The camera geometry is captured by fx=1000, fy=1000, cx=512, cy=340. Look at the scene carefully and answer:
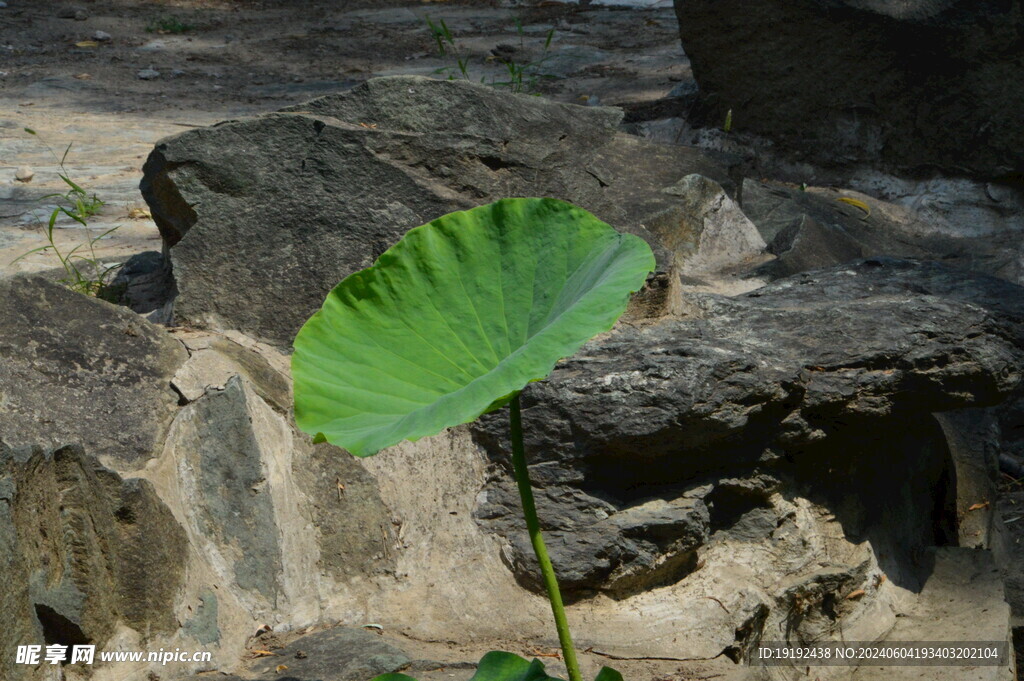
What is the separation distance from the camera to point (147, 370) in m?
2.43

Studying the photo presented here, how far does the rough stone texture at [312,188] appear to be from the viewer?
290 centimetres

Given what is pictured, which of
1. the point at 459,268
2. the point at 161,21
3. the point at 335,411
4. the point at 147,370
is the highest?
the point at 459,268

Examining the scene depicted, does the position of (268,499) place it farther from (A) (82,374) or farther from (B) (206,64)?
(B) (206,64)

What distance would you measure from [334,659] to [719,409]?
3.68 feet

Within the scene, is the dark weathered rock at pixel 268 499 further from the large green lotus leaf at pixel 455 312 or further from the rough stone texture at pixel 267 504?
the large green lotus leaf at pixel 455 312

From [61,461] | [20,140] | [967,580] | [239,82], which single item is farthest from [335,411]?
[239,82]

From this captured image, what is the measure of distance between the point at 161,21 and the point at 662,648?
22.6 ft

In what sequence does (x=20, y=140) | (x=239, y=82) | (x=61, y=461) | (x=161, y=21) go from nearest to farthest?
(x=61, y=461) < (x=20, y=140) < (x=239, y=82) < (x=161, y=21)

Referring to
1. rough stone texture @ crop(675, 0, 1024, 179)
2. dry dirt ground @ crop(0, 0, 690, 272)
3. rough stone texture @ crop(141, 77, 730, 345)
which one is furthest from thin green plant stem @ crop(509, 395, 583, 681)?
rough stone texture @ crop(675, 0, 1024, 179)

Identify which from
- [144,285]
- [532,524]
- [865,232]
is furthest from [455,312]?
[865,232]

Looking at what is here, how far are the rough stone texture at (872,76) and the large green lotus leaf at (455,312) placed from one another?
3.80 m

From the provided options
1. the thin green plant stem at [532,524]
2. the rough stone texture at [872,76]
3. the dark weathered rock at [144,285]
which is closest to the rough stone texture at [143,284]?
the dark weathered rock at [144,285]

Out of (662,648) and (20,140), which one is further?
(20,140)

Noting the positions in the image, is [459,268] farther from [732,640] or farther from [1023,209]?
[1023,209]
